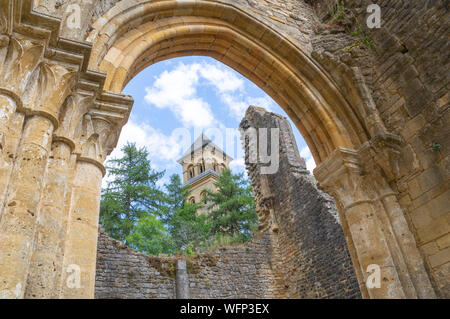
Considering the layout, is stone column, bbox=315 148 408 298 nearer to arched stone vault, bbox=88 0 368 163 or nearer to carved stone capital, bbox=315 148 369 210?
carved stone capital, bbox=315 148 369 210

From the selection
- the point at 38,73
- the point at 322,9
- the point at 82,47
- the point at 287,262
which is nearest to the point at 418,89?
the point at 322,9

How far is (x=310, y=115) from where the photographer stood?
452 centimetres

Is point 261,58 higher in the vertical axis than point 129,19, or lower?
Answer: higher

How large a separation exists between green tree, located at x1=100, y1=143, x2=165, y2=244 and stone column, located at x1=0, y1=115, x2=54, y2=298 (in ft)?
45.1

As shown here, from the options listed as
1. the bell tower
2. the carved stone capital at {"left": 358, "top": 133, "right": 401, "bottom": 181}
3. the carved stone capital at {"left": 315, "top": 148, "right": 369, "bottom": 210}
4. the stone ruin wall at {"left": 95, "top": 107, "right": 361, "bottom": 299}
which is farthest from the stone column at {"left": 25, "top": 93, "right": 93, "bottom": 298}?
the bell tower

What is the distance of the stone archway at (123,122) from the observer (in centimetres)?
205

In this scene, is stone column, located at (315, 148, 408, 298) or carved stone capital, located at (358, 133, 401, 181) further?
carved stone capital, located at (358, 133, 401, 181)

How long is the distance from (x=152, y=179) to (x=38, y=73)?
1760 cm

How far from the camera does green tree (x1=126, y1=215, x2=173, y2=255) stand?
584 inches

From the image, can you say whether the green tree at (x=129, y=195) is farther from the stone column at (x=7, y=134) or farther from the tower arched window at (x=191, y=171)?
the tower arched window at (x=191, y=171)

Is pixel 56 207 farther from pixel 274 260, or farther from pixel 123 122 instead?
pixel 274 260

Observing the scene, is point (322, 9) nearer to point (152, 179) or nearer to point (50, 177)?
point (50, 177)

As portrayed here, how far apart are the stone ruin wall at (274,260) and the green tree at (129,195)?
244 inches
